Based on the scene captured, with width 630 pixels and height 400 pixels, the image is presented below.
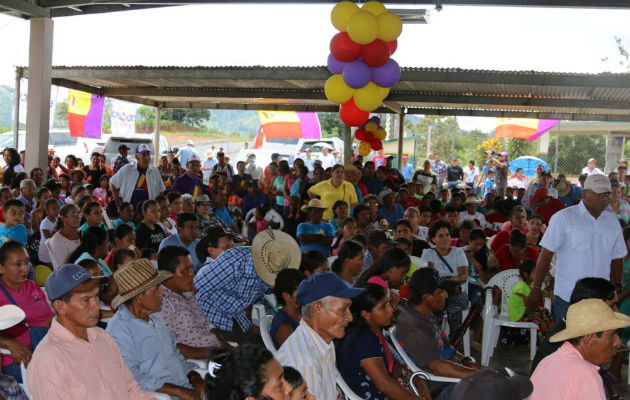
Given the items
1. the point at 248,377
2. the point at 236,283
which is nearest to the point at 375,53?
the point at 236,283

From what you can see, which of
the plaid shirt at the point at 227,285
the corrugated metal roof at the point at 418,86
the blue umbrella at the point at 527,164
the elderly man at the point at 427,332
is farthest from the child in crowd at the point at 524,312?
the blue umbrella at the point at 527,164

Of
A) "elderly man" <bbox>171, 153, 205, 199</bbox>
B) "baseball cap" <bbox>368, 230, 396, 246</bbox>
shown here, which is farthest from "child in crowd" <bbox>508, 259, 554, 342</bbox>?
"elderly man" <bbox>171, 153, 205, 199</bbox>

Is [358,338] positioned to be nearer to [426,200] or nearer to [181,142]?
[426,200]

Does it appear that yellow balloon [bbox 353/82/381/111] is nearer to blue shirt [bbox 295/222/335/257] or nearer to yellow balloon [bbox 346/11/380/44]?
yellow balloon [bbox 346/11/380/44]

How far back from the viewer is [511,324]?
18.8 feet

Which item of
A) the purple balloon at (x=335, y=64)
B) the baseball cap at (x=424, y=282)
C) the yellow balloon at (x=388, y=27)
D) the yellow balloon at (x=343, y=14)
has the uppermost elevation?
the yellow balloon at (x=343, y=14)

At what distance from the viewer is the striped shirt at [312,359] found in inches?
113

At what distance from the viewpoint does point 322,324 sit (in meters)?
3.01

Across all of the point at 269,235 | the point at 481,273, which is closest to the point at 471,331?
the point at 481,273

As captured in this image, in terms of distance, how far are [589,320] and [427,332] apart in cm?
112

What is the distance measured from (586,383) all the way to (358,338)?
1.08 metres

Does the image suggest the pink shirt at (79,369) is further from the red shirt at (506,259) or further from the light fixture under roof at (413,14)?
the light fixture under roof at (413,14)

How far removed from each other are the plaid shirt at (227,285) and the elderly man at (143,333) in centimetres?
77

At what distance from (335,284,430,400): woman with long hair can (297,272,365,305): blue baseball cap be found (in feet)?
1.29
